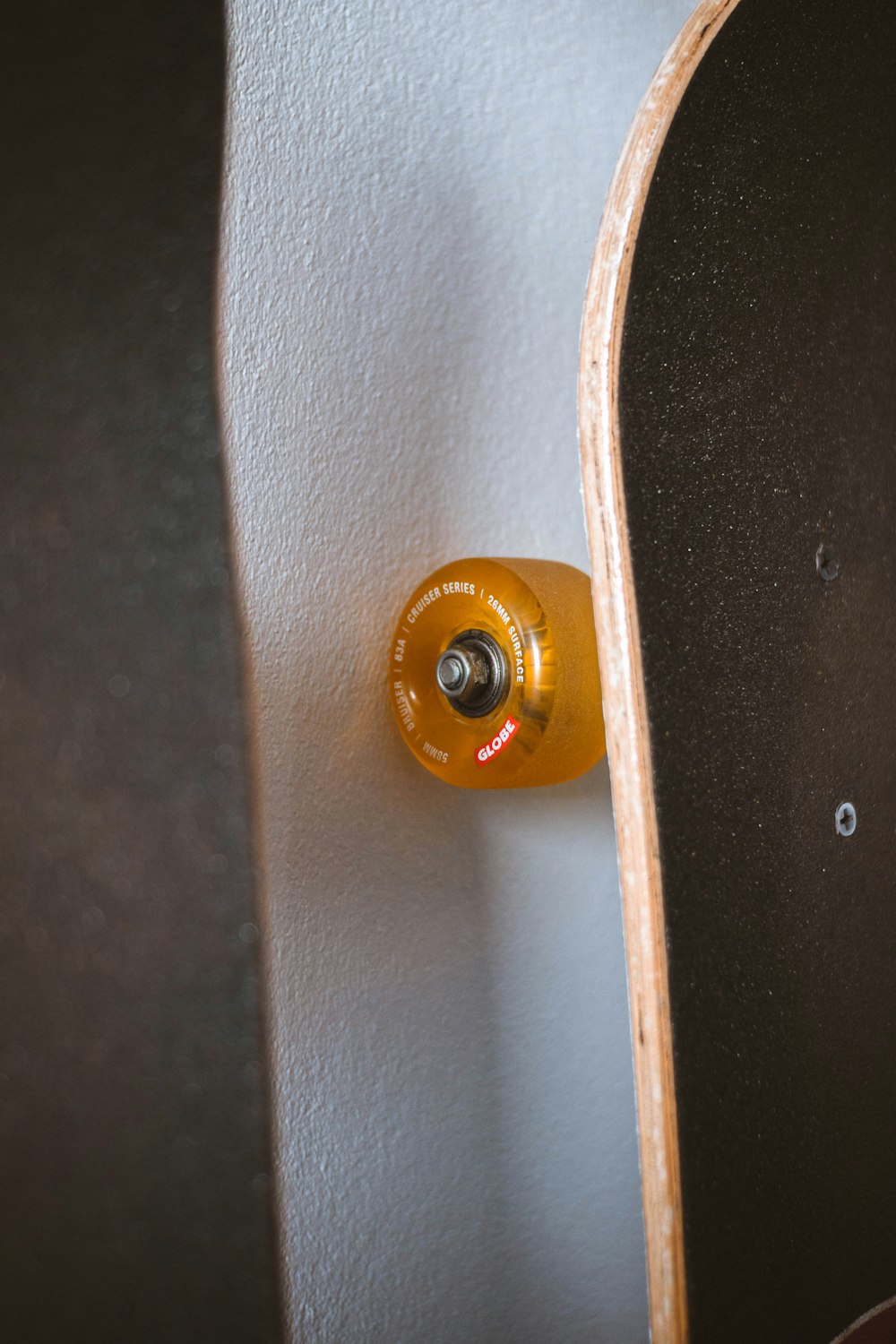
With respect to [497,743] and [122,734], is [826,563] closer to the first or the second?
[497,743]

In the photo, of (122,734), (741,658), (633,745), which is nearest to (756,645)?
(741,658)

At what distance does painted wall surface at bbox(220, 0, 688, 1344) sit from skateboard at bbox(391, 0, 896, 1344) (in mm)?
80

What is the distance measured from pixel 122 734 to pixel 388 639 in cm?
19

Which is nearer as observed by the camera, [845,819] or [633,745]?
[633,745]

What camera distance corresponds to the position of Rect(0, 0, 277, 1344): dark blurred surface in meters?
0.65

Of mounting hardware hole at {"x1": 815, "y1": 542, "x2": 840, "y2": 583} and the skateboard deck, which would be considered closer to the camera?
the skateboard deck

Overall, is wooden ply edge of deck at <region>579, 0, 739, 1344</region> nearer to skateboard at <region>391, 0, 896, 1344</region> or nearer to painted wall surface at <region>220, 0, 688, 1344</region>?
skateboard at <region>391, 0, 896, 1344</region>

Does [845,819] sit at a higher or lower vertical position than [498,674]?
lower

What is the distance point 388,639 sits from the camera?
742 mm

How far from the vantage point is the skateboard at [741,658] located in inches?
23.9

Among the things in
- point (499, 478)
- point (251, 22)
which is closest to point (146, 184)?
point (251, 22)

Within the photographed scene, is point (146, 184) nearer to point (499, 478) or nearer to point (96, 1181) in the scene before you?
point (499, 478)

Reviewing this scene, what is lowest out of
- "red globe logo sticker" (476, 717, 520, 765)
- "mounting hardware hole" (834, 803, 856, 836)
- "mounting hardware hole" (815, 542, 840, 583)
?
"mounting hardware hole" (834, 803, 856, 836)

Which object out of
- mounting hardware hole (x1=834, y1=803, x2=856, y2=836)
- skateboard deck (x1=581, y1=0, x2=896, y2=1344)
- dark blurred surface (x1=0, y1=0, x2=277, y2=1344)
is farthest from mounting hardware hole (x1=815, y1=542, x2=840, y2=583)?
dark blurred surface (x1=0, y1=0, x2=277, y2=1344)
